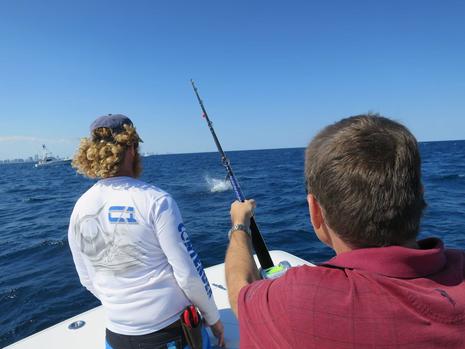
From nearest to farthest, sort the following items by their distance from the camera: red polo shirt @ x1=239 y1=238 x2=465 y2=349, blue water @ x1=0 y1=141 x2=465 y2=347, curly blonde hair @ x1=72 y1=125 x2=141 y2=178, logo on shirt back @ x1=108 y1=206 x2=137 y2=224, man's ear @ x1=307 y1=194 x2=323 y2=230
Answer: red polo shirt @ x1=239 y1=238 x2=465 y2=349
man's ear @ x1=307 y1=194 x2=323 y2=230
logo on shirt back @ x1=108 y1=206 x2=137 y2=224
curly blonde hair @ x1=72 y1=125 x2=141 y2=178
blue water @ x1=0 y1=141 x2=465 y2=347

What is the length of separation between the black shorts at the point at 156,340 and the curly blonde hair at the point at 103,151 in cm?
95

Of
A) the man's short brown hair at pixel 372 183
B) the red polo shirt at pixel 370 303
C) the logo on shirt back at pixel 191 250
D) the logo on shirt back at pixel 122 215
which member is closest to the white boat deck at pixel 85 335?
the logo on shirt back at pixel 191 250

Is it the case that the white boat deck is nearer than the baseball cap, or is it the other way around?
the baseball cap

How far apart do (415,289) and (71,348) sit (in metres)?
2.89

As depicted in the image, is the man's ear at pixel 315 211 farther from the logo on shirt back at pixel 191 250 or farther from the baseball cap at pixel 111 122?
the baseball cap at pixel 111 122

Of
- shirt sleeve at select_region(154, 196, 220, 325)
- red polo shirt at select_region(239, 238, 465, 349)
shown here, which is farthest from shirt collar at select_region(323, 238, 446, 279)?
shirt sleeve at select_region(154, 196, 220, 325)

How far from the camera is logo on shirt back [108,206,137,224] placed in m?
1.70

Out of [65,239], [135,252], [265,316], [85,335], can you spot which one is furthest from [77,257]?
[65,239]

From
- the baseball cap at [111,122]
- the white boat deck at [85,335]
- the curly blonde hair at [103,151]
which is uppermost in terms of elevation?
the baseball cap at [111,122]

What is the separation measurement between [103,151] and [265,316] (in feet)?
4.31

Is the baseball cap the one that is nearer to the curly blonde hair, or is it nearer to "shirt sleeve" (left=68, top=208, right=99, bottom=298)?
the curly blonde hair

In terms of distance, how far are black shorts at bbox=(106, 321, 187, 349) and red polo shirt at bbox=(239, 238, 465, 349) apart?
3.71ft

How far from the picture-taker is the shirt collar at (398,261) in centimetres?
87

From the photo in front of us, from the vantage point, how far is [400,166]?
0.90 m
